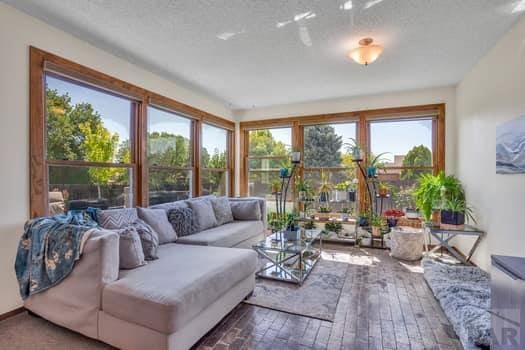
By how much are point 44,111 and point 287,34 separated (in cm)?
248

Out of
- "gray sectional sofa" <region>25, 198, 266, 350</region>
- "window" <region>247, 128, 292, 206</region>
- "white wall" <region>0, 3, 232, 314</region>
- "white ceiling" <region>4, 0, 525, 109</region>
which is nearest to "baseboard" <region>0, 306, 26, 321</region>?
"white wall" <region>0, 3, 232, 314</region>

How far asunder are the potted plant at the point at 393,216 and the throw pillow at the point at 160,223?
3.36 m

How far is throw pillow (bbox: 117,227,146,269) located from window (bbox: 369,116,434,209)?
13.3 ft

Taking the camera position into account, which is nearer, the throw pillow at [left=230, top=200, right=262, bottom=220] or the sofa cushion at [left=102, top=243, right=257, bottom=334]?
the sofa cushion at [left=102, top=243, right=257, bottom=334]

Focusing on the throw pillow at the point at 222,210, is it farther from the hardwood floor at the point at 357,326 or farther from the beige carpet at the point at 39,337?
the beige carpet at the point at 39,337

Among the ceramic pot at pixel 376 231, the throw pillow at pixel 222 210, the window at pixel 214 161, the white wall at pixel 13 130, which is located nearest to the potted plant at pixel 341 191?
the ceramic pot at pixel 376 231

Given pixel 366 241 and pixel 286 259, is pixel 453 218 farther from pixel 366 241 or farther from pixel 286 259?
pixel 286 259

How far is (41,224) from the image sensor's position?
2.20 m

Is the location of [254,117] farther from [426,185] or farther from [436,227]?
[436,227]

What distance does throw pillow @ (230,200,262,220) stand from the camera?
4.53 metres

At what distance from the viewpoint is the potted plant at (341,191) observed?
489 cm

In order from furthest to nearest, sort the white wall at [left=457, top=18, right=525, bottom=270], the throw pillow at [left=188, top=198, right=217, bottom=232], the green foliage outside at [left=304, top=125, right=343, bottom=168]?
the green foliage outside at [left=304, top=125, right=343, bottom=168]
the throw pillow at [left=188, top=198, right=217, bottom=232]
the white wall at [left=457, top=18, right=525, bottom=270]

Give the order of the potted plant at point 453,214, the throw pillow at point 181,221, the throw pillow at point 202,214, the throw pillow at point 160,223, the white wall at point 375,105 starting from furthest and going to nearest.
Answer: the white wall at point 375,105 < the throw pillow at point 202,214 < the potted plant at point 453,214 < the throw pillow at point 181,221 < the throw pillow at point 160,223

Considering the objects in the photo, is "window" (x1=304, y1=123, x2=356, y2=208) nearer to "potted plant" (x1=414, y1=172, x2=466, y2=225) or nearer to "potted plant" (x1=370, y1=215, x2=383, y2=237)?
"potted plant" (x1=370, y1=215, x2=383, y2=237)
